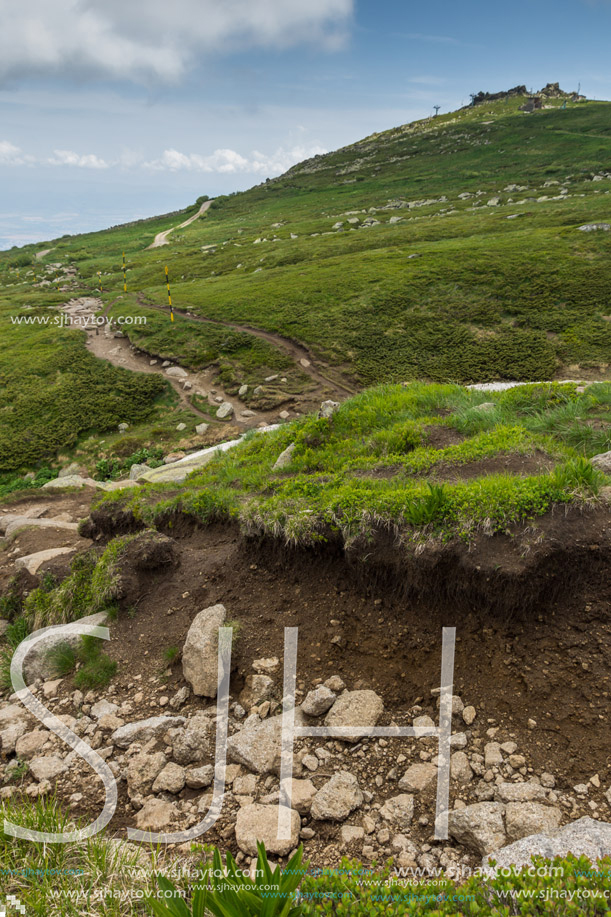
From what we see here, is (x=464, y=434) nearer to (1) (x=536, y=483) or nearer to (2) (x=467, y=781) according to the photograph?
(1) (x=536, y=483)

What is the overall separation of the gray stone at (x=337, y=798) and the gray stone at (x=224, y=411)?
18971 mm

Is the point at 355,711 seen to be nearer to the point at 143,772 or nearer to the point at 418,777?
the point at 418,777

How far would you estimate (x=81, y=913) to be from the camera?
129 inches

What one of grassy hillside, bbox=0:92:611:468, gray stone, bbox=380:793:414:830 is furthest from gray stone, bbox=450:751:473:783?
grassy hillside, bbox=0:92:611:468

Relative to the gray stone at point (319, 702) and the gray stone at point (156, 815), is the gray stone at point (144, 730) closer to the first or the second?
the gray stone at point (156, 815)

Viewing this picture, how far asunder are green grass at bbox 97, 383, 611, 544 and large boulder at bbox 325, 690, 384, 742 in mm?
1772

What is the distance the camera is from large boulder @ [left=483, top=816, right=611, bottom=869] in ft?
10.6

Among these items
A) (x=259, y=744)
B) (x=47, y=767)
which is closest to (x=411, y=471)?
(x=259, y=744)

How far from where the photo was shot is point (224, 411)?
22.5 metres

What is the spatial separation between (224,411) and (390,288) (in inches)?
602

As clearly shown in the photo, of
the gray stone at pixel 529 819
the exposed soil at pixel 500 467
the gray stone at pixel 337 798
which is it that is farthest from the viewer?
the exposed soil at pixel 500 467

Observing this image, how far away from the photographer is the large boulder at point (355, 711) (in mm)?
4762

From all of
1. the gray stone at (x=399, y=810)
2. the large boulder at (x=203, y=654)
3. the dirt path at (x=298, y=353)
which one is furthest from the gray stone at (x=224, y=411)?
the gray stone at (x=399, y=810)

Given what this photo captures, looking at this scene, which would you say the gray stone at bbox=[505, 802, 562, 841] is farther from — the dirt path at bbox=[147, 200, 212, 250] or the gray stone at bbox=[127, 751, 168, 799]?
the dirt path at bbox=[147, 200, 212, 250]
